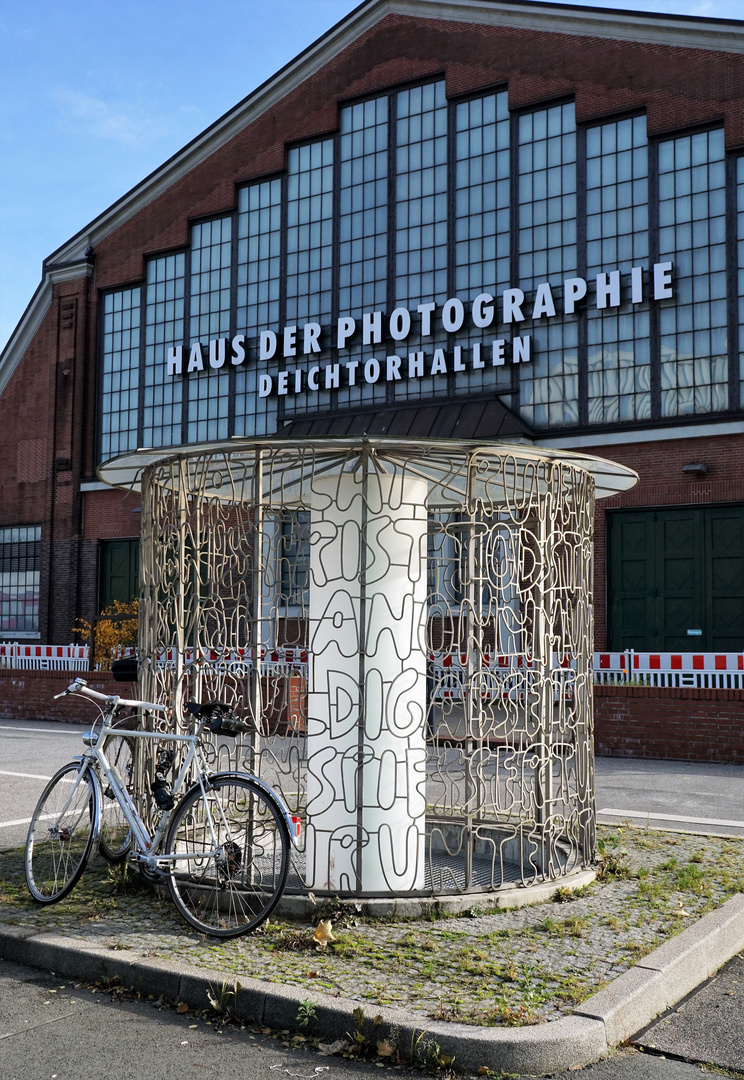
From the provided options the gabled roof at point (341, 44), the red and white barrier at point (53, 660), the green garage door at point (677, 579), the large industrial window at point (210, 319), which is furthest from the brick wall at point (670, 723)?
the large industrial window at point (210, 319)

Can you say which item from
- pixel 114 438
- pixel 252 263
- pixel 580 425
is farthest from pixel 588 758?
pixel 114 438

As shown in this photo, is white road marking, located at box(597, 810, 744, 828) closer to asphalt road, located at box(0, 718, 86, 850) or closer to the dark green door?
asphalt road, located at box(0, 718, 86, 850)

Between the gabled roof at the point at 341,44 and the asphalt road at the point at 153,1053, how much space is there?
2055cm

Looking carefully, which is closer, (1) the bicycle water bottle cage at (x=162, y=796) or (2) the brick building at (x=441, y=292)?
(1) the bicycle water bottle cage at (x=162, y=796)

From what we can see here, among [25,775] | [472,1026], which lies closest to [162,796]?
[472,1026]

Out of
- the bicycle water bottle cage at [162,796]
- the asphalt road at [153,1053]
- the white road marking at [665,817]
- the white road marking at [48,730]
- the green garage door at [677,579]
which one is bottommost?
the white road marking at [48,730]

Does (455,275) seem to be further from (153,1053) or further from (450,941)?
(153,1053)

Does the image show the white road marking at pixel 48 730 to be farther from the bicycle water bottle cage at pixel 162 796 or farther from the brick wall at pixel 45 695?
the bicycle water bottle cage at pixel 162 796

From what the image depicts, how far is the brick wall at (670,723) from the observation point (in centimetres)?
1445

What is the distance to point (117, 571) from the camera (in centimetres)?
2847

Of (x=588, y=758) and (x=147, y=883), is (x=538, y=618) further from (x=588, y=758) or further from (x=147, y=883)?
(x=147, y=883)

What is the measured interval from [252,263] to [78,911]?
74.4ft

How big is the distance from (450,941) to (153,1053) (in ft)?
5.92

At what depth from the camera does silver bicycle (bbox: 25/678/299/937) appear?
19.0 feet
